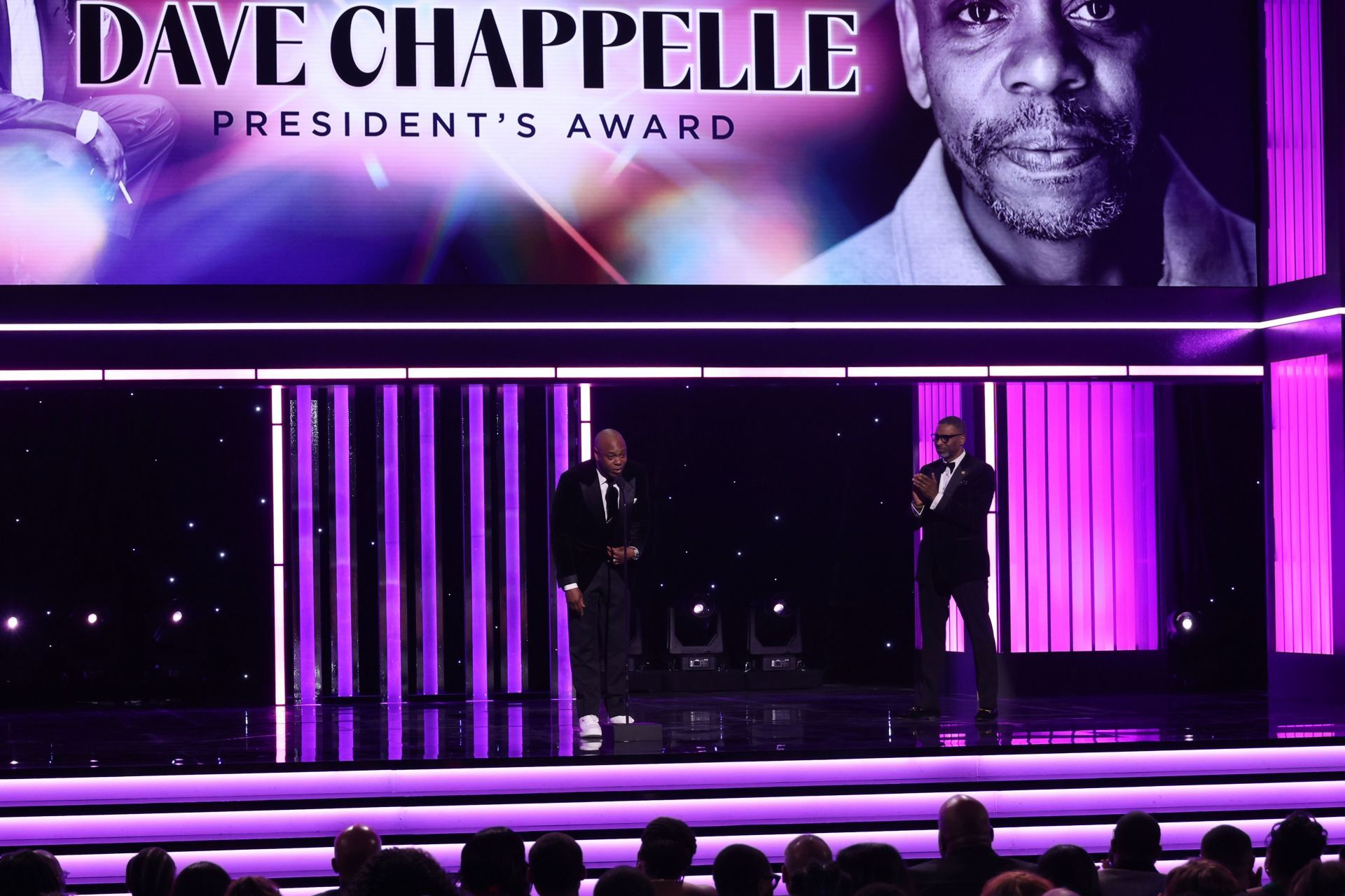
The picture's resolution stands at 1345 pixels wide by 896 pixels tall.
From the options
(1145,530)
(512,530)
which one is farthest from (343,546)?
(1145,530)

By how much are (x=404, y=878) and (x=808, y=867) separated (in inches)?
39.9

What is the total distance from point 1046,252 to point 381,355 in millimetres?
3935

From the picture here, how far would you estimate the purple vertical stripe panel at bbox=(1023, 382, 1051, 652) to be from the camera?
1050 cm

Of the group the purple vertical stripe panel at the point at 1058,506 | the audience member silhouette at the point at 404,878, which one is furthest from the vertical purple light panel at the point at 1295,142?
the audience member silhouette at the point at 404,878

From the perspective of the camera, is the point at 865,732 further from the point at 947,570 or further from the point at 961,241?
the point at 961,241

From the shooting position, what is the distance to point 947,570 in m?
8.40

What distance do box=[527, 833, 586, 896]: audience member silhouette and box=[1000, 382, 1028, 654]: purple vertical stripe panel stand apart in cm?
689

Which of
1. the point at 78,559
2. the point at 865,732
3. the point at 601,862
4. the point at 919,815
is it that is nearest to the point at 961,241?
the point at 865,732

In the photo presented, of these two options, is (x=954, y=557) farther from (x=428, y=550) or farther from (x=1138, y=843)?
(x=1138, y=843)

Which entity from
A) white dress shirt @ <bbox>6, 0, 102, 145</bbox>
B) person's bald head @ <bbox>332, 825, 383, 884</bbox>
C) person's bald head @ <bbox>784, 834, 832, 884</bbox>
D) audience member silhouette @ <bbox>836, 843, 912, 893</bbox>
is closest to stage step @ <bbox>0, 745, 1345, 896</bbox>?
person's bald head @ <bbox>332, 825, 383, 884</bbox>

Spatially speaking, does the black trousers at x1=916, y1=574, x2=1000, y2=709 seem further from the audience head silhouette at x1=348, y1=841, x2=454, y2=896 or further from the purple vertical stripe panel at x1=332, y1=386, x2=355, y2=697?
the audience head silhouette at x1=348, y1=841, x2=454, y2=896

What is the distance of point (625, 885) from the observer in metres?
3.47

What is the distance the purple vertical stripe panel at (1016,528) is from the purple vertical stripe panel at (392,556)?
12.4 feet

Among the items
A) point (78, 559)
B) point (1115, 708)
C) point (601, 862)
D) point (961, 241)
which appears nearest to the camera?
point (601, 862)
